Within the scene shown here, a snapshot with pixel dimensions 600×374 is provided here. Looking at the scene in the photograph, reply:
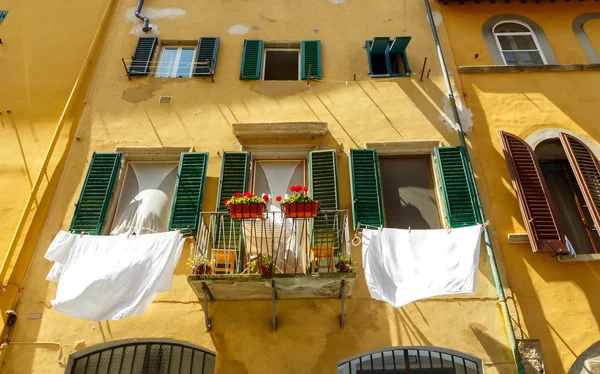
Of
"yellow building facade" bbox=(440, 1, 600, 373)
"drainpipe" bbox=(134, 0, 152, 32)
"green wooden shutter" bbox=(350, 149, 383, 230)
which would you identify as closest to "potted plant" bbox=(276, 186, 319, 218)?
"green wooden shutter" bbox=(350, 149, 383, 230)

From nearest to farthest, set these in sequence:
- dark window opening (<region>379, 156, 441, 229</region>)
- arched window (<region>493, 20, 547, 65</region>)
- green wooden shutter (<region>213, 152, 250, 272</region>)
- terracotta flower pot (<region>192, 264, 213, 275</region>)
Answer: terracotta flower pot (<region>192, 264, 213, 275</region>)
green wooden shutter (<region>213, 152, 250, 272</region>)
dark window opening (<region>379, 156, 441, 229</region>)
arched window (<region>493, 20, 547, 65</region>)

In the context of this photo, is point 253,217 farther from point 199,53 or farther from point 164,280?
point 199,53

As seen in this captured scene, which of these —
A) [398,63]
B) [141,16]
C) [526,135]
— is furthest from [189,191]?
[526,135]

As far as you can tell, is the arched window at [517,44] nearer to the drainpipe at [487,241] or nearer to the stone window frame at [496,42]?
the stone window frame at [496,42]

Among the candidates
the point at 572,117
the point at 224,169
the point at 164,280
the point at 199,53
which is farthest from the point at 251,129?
the point at 572,117

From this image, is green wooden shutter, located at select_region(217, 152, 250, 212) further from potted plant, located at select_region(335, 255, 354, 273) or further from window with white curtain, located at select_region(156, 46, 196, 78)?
window with white curtain, located at select_region(156, 46, 196, 78)

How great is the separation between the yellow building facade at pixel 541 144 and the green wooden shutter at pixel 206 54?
5108 millimetres

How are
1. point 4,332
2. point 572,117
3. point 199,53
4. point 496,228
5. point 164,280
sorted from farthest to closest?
point 199,53 → point 572,117 → point 496,228 → point 4,332 → point 164,280

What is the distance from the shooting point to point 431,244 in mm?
6328

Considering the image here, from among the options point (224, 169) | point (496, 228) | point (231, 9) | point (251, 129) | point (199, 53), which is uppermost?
point (231, 9)

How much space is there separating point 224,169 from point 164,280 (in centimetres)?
267

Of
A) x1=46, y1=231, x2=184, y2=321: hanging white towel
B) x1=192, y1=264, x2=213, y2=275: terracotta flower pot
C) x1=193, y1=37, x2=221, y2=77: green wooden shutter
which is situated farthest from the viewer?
x1=193, y1=37, x2=221, y2=77: green wooden shutter

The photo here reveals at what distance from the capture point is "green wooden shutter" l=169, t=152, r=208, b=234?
7.71 metres

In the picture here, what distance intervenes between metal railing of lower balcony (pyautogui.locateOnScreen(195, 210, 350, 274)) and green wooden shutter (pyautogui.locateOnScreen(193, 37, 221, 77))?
3.74 meters
